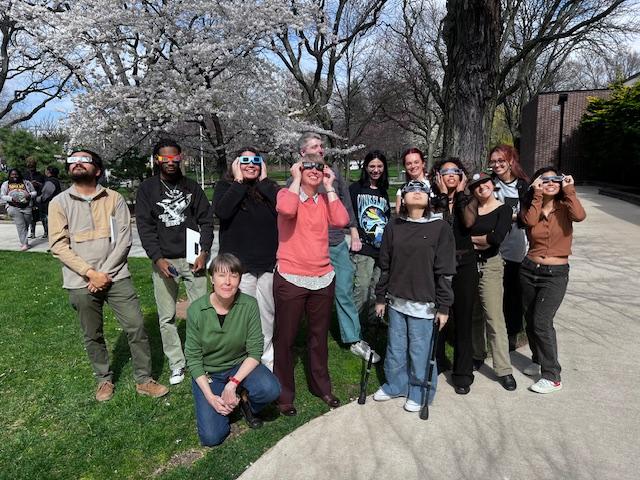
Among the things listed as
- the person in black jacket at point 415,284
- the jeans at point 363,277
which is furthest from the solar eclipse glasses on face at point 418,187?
the jeans at point 363,277

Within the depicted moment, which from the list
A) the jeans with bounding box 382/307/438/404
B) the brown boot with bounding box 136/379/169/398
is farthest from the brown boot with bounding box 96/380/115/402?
the jeans with bounding box 382/307/438/404

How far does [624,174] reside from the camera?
21.2 meters

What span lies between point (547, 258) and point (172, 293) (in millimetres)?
2920

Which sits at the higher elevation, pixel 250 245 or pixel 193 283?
pixel 250 245

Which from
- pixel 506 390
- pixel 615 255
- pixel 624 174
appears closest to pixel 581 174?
pixel 624 174

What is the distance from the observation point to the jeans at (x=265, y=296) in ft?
11.2

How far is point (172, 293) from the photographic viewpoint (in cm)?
370

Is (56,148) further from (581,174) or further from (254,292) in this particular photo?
(581,174)

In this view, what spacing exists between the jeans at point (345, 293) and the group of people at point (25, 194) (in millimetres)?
7758

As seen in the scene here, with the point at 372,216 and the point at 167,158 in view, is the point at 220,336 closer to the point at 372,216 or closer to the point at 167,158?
the point at 167,158

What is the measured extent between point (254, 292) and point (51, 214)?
5.07 feet

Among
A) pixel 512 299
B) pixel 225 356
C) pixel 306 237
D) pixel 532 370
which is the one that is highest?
pixel 306 237

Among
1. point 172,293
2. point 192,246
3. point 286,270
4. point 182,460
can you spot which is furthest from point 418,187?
point 182,460

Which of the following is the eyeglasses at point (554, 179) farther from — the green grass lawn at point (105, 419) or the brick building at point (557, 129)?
the brick building at point (557, 129)
